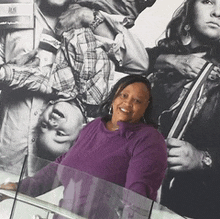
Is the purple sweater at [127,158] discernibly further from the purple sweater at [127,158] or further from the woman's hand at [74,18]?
the woman's hand at [74,18]

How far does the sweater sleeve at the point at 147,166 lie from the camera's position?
106 cm

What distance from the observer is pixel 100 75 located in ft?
8.75

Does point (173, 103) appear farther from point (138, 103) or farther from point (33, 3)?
point (138, 103)

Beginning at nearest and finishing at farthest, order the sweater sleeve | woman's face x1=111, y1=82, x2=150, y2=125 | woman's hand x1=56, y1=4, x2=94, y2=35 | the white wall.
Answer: the sweater sleeve < woman's face x1=111, y1=82, x2=150, y2=125 < the white wall < woman's hand x1=56, y1=4, x2=94, y2=35

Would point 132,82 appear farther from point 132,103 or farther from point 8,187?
point 8,187

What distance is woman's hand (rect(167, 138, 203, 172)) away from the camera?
7.74ft

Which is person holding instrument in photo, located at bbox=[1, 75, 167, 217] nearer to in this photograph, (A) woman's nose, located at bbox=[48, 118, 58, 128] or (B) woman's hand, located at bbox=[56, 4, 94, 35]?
(A) woman's nose, located at bbox=[48, 118, 58, 128]

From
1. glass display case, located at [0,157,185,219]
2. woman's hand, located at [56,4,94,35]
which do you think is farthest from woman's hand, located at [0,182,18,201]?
woman's hand, located at [56,4,94,35]

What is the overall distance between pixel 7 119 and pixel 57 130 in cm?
29

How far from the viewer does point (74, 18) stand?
9.05ft

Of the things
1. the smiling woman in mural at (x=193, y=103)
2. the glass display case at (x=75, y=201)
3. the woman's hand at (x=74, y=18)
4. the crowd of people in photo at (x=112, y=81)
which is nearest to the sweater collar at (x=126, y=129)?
the glass display case at (x=75, y=201)

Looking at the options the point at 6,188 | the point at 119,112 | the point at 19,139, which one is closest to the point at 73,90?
the point at 19,139

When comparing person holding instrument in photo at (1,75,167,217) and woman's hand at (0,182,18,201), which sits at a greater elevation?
person holding instrument in photo at (1,75,167,217)

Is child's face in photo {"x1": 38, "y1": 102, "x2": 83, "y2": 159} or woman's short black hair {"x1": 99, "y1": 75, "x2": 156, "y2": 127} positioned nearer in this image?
woman's short black hair {"x1": 99, "y1": 75, "x2": 156, "y2": 127}
